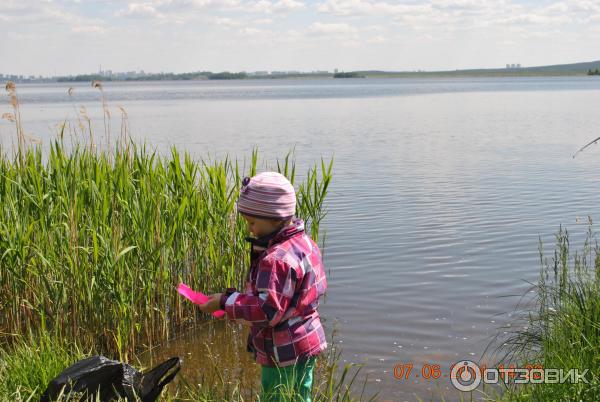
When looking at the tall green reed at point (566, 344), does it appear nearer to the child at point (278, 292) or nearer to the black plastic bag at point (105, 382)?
the child at point (278, 292)

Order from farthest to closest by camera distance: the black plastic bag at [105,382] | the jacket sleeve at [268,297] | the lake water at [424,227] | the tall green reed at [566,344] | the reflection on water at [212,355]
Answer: the lake water at [424,227]
the reflection on water at [212,355]
the black plastic bag at [105,382]
the tall green reed at [566,344]
the jacket sleeve at [268,297]

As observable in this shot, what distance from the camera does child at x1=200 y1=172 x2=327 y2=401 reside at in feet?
12.1

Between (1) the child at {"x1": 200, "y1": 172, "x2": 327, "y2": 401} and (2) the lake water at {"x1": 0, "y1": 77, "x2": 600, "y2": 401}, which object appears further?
(2) the lake water at {"x1": 0, "y1": 77, "x2": 600, "y2": 401}

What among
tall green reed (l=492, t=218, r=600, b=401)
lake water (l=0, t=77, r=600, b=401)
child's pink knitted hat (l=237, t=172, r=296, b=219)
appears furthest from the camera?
lake water (l=0, t=77, r=600, b=401)

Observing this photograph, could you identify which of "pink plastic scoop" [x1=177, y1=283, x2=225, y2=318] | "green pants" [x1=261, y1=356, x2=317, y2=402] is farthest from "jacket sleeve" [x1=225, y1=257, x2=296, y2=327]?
"green pants" [x1=261, y1=356, x2=317, y2=402]

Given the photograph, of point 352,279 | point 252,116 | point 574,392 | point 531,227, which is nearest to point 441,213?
point 531,227

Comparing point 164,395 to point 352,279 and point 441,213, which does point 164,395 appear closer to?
point 352,279

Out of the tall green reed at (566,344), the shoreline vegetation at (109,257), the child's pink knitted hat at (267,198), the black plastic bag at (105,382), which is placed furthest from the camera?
the shoreline vegetation at (109,257)

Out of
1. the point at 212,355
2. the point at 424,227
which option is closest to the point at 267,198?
the point at 212,355

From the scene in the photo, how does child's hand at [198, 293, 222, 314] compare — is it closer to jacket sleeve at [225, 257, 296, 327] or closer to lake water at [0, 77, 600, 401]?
jacket sleeve at [225, 257, 296, 327]

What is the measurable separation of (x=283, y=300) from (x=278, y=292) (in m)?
0.05

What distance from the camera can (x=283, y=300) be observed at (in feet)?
12.1

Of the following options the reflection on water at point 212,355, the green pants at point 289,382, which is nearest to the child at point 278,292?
the green pants at point 289,382

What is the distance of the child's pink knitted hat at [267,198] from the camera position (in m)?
3.79
